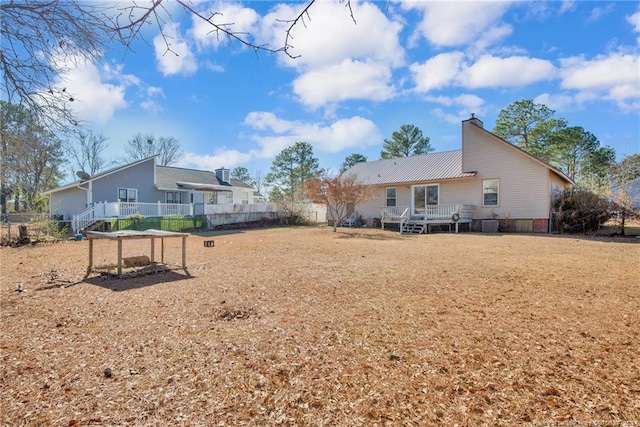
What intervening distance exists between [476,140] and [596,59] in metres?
Answer: 7.20

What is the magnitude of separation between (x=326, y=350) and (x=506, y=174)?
721 inches

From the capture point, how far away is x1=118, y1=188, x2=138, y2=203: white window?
23047mm

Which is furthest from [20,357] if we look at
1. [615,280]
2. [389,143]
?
[389,143]

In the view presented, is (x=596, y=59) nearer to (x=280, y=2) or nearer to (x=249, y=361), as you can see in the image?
(x=280, y=2)

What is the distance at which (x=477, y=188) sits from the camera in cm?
1898

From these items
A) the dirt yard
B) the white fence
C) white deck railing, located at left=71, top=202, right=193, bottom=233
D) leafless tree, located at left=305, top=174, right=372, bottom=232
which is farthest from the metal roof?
the dirt yard

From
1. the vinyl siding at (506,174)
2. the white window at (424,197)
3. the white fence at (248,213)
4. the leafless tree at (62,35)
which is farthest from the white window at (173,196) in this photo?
the leafless tree at (62,35)

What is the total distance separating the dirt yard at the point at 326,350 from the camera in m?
2.30

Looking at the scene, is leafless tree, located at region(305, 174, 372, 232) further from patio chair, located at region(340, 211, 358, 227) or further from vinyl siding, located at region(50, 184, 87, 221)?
vinyl siding, located at region(50, 184, 87, 221)

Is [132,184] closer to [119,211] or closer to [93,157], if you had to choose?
[119,211]

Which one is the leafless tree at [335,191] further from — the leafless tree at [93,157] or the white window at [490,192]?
the leafless tree at [93,157]

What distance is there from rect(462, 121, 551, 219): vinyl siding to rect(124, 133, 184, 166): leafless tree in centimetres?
3972

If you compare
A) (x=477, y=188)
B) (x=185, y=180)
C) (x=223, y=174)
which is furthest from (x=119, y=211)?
(x=477, y=188)

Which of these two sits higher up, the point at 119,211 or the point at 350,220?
the point at 119,211
